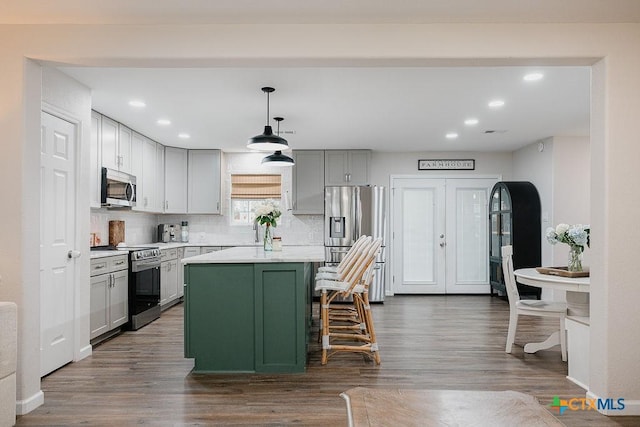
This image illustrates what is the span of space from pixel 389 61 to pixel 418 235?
527 centimetres

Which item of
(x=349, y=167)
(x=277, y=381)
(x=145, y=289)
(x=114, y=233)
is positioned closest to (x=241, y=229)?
(x=349, y=167)

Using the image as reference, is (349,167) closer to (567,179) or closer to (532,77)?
(567,179)

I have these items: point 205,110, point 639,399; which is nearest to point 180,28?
point 205,110

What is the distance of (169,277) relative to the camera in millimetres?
6355

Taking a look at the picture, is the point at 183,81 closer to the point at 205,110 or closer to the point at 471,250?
the point at 205,110

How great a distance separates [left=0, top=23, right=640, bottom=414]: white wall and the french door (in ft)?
16.1

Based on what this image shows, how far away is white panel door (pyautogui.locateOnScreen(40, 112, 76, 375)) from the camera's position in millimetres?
3488

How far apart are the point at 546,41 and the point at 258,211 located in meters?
2.81

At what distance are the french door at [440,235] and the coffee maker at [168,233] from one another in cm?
362

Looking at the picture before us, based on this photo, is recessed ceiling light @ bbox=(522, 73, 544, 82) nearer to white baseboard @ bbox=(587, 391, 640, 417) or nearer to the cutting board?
white baseboard @ bbox=(587, 391, 640, 417)

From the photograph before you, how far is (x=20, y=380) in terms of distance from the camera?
2814 mm

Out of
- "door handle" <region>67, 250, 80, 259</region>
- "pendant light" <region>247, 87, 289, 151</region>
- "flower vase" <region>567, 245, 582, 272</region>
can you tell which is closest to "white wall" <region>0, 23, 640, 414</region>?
"door handle" <region>67, 250, 80, 259</region>

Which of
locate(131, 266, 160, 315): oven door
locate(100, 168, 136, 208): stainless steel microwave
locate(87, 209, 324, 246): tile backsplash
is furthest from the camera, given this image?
locate(87, 209, 324, 246): tile backsplash

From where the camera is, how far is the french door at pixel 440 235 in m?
7.81
